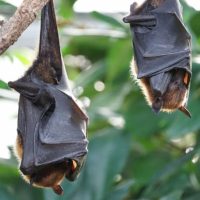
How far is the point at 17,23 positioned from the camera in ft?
11.5

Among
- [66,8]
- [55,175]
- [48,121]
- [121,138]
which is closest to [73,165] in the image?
[55,175]

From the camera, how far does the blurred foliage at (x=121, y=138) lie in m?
5.45

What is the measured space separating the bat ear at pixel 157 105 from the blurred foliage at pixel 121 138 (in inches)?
34.5

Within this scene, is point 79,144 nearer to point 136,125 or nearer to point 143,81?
point 143,81

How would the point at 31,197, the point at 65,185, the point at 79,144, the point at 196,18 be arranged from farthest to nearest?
the point at 196,18, the point at 31,197, the point at 65,185, the point at 79,144

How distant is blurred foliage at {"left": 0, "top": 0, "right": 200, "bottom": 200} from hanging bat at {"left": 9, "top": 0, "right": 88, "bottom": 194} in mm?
627

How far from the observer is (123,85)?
6.34 metres

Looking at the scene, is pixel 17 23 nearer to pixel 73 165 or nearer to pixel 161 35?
pixel 73 165

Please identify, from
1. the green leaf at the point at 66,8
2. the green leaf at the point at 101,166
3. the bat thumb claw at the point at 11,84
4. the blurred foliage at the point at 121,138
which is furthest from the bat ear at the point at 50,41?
the green leaf at the point at 66,8

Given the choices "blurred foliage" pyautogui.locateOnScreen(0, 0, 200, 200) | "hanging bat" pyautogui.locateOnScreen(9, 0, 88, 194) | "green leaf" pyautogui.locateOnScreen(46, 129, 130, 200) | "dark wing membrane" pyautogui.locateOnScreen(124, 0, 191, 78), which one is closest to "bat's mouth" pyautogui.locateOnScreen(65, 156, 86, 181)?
"hanging bat" pyautogui.locateOnScreen(9, 0, 88, 194)

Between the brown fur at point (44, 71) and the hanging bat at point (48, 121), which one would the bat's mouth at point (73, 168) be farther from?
the brown fur at point (44, 71)

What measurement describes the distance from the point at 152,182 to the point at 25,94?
140cm

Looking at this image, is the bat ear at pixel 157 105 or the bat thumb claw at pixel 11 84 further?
the bat thumb claw at pixel 11 84

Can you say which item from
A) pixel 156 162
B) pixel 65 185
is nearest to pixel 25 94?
pixel 65 185
